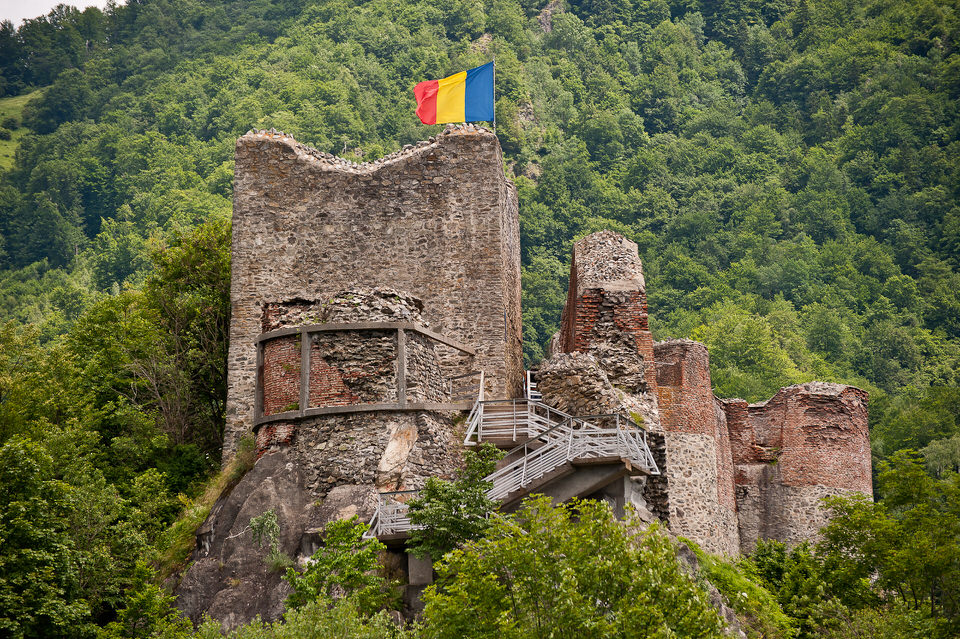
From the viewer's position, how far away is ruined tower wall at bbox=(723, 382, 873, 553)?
44312mm

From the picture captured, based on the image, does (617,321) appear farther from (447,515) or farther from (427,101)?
(447,515)

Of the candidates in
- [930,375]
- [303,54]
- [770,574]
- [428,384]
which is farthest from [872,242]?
[428,384]

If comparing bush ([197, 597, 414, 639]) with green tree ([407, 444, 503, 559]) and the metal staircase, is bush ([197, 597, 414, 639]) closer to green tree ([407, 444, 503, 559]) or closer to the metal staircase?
green tree ([407, 444, 503, 559])

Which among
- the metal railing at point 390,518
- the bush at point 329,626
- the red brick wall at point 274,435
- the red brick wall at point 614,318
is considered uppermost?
the red brick wall at point 614,318

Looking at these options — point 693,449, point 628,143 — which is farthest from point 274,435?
point 628,143

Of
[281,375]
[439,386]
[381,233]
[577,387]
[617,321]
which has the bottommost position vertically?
[577,387]

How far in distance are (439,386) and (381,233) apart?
6.58m

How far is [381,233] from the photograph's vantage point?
116 feet

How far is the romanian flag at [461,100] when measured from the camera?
125ft

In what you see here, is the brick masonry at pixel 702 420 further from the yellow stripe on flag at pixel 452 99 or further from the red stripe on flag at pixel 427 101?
the red stripe on flag at pixel 427 101

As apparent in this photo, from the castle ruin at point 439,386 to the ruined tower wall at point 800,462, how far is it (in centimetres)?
7

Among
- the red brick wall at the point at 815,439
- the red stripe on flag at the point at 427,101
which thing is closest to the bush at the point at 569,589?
the red stripe on flag at the point at 427,101

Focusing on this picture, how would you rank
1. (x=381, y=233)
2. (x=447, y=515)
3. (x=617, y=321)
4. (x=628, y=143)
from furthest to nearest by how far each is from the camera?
(x=628, y=143) < (x=381, y=233) < (x=617, y=321) < (x=447, y=515)

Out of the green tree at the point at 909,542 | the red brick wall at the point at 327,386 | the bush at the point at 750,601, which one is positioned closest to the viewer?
the red brick wall at the point at 327,386
